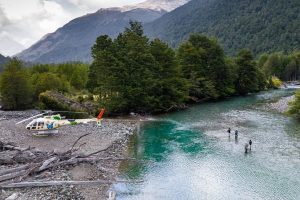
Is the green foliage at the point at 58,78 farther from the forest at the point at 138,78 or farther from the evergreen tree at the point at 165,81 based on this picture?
the evergreen tree at the point at 165,81

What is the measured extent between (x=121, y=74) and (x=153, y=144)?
26.2 metres

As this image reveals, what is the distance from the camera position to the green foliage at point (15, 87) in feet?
247

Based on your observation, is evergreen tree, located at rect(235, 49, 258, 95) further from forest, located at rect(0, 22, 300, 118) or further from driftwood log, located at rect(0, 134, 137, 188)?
driftwood log, located at rect(0, 134, 137, 188)

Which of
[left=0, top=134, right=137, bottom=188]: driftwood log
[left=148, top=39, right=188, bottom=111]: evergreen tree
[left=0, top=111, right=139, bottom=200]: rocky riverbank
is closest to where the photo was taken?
[left=0, top=111, right=139, bottom=200]: rocky riverbank

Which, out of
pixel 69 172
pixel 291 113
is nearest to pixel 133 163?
pixel 69 172

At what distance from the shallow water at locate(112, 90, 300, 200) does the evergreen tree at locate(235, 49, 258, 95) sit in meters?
48.0

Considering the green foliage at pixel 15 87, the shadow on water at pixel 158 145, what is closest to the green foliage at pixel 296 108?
the shadow on water at pixel 158 145

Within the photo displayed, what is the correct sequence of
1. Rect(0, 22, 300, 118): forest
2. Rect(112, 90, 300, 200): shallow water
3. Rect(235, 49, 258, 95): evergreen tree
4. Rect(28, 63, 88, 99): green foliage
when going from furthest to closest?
Rect(235, 49, 258, 95): evergreen tree, Rect(28, 63, 88, 99): green foliage, Rect(0, 22, 300, 118): forest, Rect(112, 90, 300, 200): shallow water

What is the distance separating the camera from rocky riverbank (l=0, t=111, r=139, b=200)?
28.7 meters

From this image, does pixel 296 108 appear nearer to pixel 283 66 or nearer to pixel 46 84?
pixel 46 84

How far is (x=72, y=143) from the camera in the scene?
4488 cm

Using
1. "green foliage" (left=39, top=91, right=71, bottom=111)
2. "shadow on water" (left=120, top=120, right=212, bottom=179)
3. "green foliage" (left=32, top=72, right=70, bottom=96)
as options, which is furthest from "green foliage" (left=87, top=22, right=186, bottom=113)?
"shadow on water" (left=120, top=120, right=212, bottom=179)

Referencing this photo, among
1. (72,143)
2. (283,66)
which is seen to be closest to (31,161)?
(72,143)

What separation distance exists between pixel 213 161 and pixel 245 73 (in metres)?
76.8
